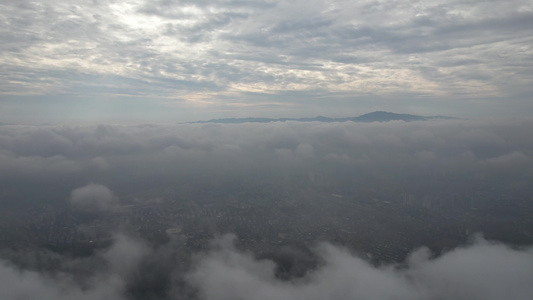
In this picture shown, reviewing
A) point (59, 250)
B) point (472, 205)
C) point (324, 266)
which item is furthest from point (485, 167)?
point (59, 250)

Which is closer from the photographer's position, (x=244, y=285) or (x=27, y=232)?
(x=244, y=285)

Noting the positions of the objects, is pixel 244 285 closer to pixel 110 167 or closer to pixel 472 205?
pixel 472 205

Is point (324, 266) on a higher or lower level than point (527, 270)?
lower

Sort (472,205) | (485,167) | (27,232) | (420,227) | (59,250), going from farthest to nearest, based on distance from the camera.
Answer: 1. (485,167)
2. (472,205)
3. (420,227)
4. (27,232)
5. (59,250)

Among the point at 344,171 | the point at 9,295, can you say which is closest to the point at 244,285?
the point at 9,295

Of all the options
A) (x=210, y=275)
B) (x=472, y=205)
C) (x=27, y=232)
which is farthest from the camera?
(x=472, y=205)

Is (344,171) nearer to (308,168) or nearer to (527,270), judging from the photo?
(308,168)

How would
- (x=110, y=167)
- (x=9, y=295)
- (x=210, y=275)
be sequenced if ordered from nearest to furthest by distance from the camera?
(x=9, y=295) < (x=210, y=275) < (x=110, y=167)

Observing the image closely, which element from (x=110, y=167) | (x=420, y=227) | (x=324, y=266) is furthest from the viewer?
(x=110, y=167)

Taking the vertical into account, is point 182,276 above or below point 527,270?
below
